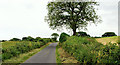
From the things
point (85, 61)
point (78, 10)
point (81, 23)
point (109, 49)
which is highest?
point (78, 10)

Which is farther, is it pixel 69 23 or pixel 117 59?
pixel 69 23

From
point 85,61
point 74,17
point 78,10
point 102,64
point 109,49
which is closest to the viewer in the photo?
point 102,64

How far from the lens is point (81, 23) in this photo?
30047mm

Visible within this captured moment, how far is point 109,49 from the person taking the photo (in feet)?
23.0

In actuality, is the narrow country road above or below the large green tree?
below

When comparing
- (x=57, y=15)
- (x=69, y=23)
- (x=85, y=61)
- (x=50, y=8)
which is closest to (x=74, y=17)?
(x=69, y=23)

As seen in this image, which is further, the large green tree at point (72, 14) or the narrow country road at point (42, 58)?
the large green tree at point (72, 14)

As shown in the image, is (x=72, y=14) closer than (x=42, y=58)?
No

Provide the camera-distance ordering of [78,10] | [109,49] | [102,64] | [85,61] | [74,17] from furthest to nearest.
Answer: [78,10]
[74,17]
[85,61]
[109,49]
[102,64]

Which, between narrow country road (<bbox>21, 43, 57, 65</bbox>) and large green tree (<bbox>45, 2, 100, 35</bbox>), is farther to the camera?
large green tree (<bbox>45, 2, 100, 35</bbox>)

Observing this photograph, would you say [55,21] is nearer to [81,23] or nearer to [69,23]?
[69,23]

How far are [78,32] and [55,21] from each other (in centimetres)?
781

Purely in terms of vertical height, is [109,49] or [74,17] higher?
[74,17]

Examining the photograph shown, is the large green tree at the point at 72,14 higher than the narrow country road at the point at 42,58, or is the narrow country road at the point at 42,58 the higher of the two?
the large green tree at the point at 72,14
